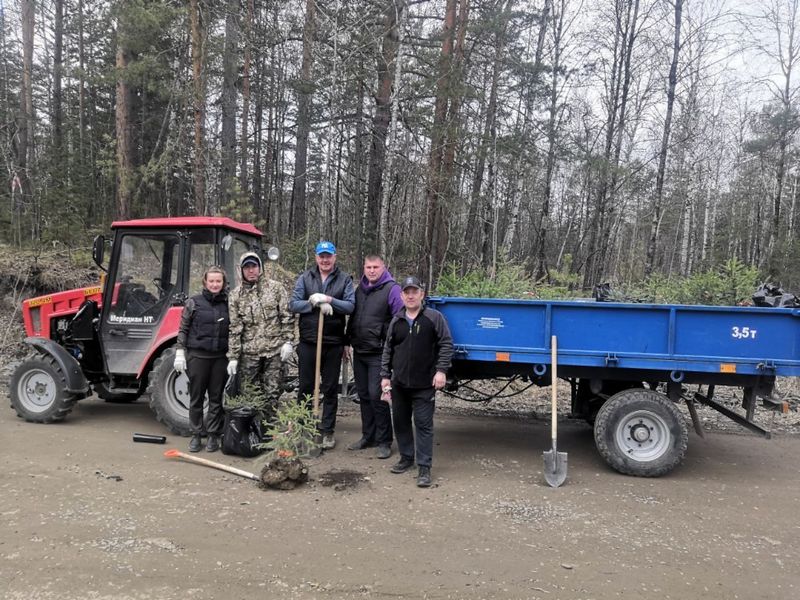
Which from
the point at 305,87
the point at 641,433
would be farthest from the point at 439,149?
the point at 641,433

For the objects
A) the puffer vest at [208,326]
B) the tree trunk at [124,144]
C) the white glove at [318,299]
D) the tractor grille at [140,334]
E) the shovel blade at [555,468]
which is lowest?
the shovel blade at [555,468]

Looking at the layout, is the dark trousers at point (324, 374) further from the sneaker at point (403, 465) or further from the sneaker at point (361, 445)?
the sneaker at point (403, 465)

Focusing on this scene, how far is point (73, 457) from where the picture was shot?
5.05 meters

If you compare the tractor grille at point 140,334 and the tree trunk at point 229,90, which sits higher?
the tree trunk at point 229,90

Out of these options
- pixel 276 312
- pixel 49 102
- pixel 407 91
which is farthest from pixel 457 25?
pixel 49 102

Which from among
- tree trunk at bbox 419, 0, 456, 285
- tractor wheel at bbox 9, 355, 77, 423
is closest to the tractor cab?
tractor wheel at bbox 9, 355, 77, 423

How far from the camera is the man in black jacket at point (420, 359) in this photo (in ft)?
15.5

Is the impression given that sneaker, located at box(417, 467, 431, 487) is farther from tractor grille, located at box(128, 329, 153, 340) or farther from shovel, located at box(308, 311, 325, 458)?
tractor grille, located at box(128, 329, 153, 340)

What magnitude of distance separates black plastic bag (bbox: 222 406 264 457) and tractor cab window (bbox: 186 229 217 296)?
1.53 metres

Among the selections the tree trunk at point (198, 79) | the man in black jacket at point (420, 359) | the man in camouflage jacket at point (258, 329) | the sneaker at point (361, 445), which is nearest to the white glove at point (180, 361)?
the man in camouflage jacket at point (258, 329)

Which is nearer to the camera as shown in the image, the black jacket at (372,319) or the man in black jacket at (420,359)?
the man in black jacket at (420,359)

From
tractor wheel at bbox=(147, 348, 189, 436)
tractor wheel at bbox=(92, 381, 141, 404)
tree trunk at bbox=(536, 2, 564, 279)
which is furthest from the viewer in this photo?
tree trunk at bbox=(536, 2, 564, 279)

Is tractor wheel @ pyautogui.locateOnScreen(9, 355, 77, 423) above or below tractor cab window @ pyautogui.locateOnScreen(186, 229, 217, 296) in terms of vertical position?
below

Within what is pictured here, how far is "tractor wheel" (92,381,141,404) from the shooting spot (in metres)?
6.62
